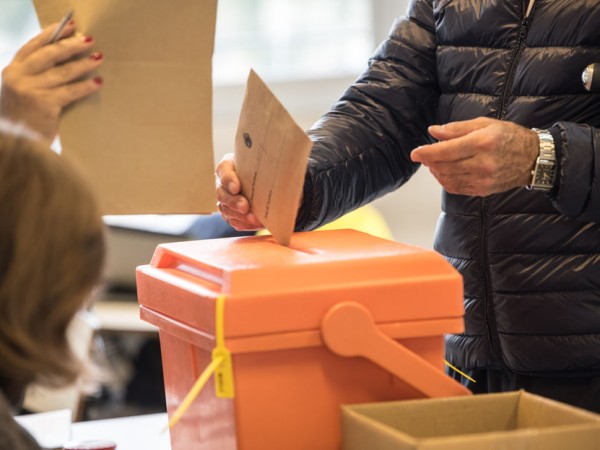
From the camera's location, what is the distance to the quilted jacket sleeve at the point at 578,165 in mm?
1312

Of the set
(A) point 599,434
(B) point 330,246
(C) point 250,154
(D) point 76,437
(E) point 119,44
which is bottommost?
(D) point 76,437

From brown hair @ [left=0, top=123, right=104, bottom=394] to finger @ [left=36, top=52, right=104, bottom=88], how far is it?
285 mm

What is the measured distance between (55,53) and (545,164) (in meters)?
0.66

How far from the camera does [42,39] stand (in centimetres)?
129

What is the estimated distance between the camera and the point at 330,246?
4.13ft

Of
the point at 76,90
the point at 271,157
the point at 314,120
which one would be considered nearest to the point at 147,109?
the point at 76,90

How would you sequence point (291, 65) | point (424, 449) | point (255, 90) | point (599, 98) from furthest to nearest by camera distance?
point (291, 65)
point (599, 98)
point (255, 90)
point (424, 449)

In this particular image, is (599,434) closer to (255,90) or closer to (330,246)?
(330,246)

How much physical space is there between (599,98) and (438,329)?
1.60 ft

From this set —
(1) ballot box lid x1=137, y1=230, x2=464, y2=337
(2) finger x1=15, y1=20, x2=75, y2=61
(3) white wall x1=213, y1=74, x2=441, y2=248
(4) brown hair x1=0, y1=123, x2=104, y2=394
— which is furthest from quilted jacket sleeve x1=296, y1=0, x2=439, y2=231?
(3) white wall x1=213, y1=74, x2=441, y2=248

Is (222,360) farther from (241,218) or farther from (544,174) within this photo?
(544,174)

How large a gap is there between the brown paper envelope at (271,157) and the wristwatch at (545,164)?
1.12 feet

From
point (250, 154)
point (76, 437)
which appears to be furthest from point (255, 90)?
point (76, 437)

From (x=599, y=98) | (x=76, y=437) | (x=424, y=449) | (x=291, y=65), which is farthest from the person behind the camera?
(x=291, y=65)
